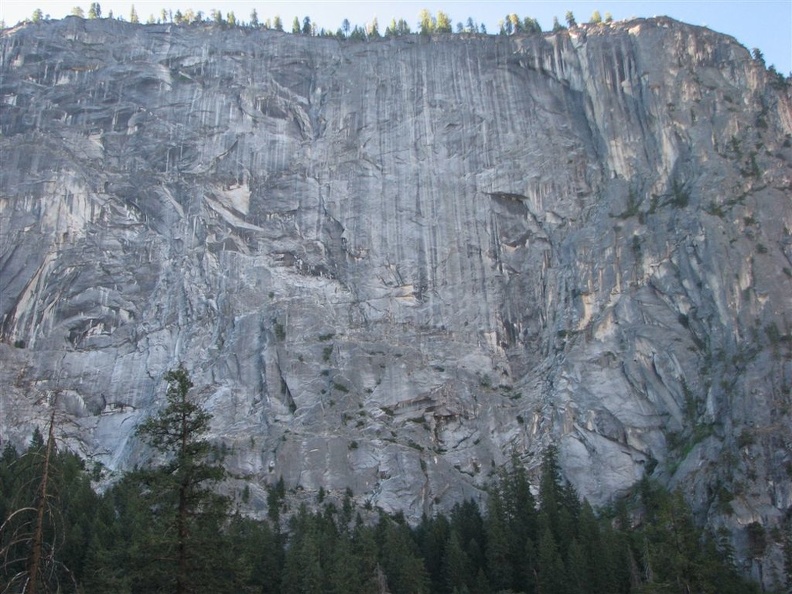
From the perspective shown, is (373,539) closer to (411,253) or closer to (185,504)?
(185,504)

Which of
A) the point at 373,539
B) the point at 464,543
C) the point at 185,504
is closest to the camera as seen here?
the point at 185,504

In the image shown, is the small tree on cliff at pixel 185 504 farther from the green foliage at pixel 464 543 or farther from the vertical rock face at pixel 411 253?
the vertical rock face at pixel 411 253

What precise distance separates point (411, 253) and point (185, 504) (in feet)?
182

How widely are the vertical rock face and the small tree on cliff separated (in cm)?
3771

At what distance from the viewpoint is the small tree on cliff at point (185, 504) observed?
2209 cm

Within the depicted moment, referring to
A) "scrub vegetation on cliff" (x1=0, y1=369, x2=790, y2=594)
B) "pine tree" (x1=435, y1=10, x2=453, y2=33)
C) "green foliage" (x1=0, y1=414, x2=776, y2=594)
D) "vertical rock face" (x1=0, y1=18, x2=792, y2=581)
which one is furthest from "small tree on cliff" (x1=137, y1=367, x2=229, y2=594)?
"pine tree" (x1=435, y1=10, x2=453, y2=33)

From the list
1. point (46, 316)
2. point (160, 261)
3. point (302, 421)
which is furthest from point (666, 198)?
point (46, 316)

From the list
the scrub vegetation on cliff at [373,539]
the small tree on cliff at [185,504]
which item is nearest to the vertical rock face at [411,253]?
the scrub vegetation on cliff at [373,539]

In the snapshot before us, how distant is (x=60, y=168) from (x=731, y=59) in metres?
57.1

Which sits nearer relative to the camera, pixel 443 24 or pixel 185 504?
pixel 185 504

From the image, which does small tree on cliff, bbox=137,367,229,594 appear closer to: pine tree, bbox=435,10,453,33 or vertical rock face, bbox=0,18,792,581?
vertical rock face, bbox=0,18,792,581

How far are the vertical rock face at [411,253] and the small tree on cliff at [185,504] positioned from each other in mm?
37711

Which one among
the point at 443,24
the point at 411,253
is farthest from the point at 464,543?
the point at 443,24

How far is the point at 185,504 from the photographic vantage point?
22.8 m
